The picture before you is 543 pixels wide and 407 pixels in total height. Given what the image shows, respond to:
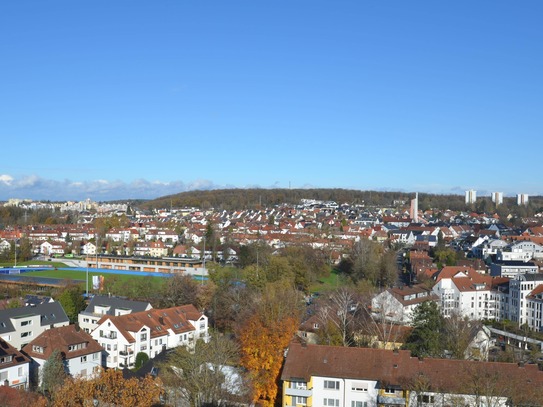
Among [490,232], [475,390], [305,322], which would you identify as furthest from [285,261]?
[490,232]

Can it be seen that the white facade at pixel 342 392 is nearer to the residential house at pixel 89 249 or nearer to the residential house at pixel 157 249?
the residential house at pixel 157 249

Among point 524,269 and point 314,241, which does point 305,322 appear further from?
point 314,241

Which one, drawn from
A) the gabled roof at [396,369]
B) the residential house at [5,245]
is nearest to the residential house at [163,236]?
the residential house at [5,245]

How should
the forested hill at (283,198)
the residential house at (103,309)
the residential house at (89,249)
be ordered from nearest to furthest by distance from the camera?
1. the residential house at (103,309)
2. the residential house at (89,249)
3. the forested hill at (283,198)

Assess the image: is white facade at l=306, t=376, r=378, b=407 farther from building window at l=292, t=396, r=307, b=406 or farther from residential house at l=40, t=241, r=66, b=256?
residential house at l=40, t=241, r=66, b=256

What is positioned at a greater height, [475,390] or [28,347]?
[475,390]

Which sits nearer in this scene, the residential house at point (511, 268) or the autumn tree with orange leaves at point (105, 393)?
the autumn tree with orange leaves at point (105, 393)
